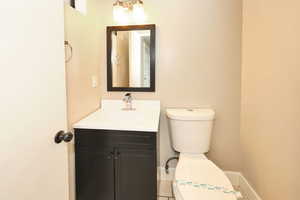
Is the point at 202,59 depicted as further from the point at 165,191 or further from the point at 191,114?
the point at 165,191

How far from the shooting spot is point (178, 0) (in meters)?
1.88

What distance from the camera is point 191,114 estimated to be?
176 centimetres

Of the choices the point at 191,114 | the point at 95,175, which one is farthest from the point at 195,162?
the point at 95,175

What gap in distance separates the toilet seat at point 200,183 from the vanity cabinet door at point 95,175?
0.53 m

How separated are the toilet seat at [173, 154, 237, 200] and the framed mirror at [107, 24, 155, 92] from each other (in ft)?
2.76

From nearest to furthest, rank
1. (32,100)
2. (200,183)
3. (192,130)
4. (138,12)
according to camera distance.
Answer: (32,100)
(200,183)
(192,130)
(138,12)

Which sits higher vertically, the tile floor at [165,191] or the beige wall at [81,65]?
the beige wall at [81,65]

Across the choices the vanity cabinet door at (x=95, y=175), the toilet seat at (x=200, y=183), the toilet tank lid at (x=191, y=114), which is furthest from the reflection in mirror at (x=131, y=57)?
the toilet seat at (x=200, y=183)

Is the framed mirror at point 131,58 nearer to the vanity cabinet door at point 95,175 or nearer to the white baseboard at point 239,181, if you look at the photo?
the vanity cabinet door at point 95,175

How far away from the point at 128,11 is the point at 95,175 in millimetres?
1539

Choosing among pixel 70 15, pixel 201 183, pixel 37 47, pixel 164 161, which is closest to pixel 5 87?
pixel 37 47

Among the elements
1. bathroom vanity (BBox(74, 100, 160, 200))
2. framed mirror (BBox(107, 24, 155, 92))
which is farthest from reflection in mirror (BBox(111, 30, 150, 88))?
bathroom vanity (BBox(74, 100, 160, 200))

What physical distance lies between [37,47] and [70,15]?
69cm

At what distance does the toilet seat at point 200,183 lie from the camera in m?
1.20
